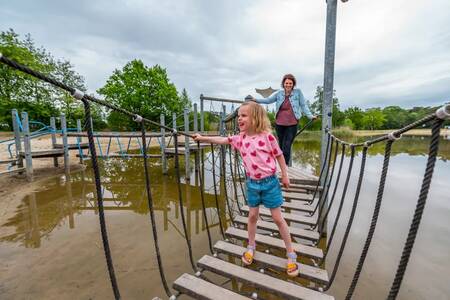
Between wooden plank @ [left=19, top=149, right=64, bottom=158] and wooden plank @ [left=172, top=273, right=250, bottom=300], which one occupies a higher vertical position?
wooden plank @ [left=19, top=149, right=64, bottom=158]

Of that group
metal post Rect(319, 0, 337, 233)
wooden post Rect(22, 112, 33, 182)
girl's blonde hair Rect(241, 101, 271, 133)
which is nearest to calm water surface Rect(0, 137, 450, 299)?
metal post Rect(319, 0, 337, 233)

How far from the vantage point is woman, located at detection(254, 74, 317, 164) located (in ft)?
10.2

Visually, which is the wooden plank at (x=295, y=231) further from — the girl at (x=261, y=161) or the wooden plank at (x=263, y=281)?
the wooden plank at (x=263, y=281)

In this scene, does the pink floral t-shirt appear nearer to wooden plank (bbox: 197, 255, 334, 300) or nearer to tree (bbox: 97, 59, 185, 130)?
wooden plank (bbox: 197, 255, 334, 300)

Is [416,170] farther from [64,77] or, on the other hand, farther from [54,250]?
[64,77]

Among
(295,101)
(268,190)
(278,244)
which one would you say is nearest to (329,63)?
(295,101)

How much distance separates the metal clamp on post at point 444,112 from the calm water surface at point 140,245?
6.59 feet

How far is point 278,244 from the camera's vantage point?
6.61 ft

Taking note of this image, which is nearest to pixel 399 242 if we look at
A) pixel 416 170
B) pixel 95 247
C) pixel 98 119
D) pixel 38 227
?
pixel 95 247

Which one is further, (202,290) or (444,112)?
(202,290)

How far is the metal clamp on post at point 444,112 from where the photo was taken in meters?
0.72

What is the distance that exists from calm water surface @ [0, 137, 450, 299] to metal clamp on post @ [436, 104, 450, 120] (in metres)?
2.01

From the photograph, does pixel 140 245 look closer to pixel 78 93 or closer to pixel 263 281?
pixel 263 281

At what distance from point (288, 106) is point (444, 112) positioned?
2.47 m
